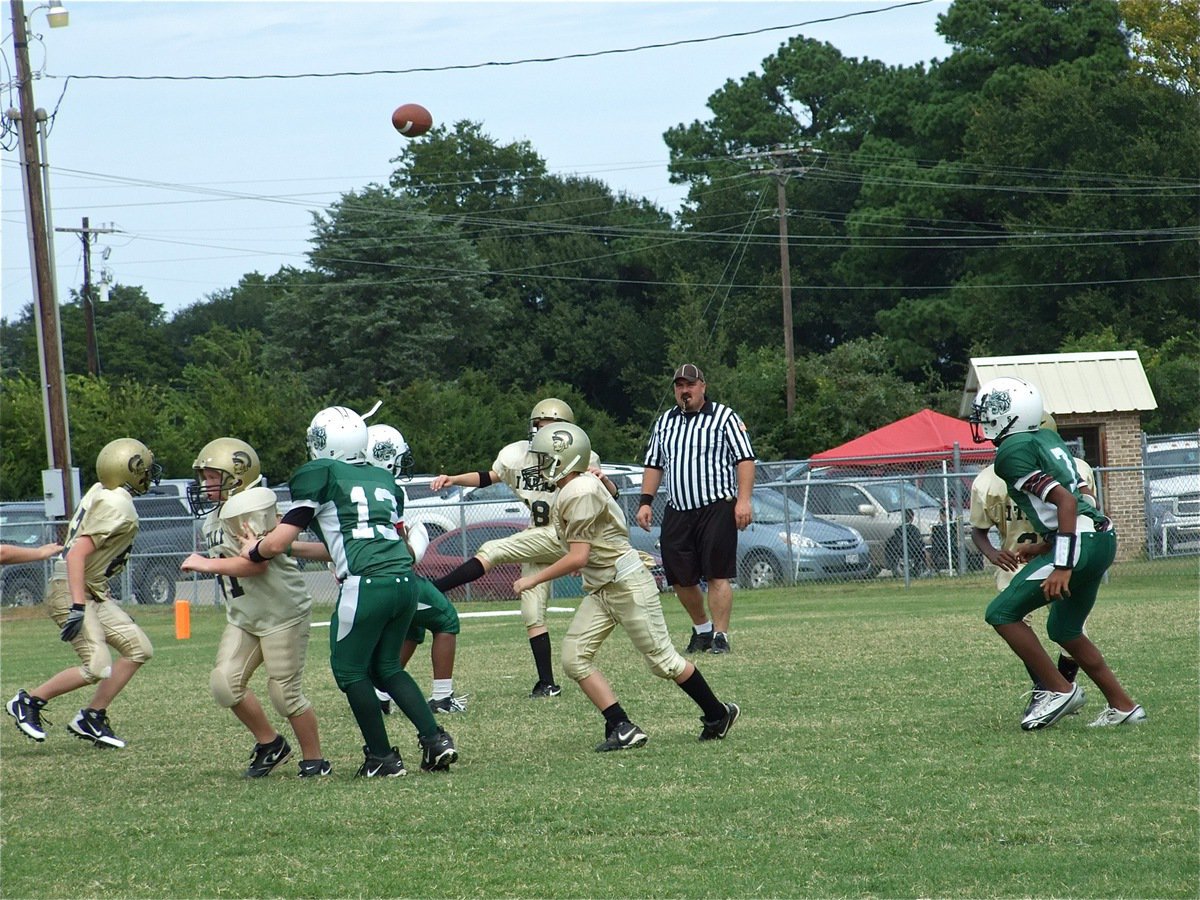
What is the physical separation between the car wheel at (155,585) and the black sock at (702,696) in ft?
51.3

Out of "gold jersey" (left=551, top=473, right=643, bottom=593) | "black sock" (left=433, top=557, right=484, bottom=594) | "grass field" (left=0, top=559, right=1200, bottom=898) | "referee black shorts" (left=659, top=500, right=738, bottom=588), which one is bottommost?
"grass field" (left=0, top=559, right=1200, bottom=898)

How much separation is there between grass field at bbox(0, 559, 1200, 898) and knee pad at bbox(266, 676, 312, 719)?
0.32m

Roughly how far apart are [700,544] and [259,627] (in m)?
4.61

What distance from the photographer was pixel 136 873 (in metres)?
5.20

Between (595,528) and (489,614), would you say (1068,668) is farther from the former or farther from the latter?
(489,614)

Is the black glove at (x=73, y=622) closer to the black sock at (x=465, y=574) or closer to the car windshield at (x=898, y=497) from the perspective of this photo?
the black sock at (x=465, y=574)

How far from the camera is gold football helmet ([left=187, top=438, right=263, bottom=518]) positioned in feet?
23.9

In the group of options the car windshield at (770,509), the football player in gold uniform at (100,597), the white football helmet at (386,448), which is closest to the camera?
the white football helmet at (386,448)

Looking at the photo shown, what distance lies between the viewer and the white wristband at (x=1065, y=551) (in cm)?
693

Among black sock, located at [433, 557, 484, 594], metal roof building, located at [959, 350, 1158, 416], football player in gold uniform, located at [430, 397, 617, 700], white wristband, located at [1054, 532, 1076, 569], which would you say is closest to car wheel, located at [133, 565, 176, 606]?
metal roof building, located at [959, 350, 1158, 416]

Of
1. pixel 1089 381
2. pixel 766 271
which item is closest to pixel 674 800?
pixel 1089 381

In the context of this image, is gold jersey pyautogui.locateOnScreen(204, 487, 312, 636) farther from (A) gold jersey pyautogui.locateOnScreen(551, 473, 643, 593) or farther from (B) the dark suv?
(B) the dark suv

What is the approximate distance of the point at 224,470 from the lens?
7.30 metres

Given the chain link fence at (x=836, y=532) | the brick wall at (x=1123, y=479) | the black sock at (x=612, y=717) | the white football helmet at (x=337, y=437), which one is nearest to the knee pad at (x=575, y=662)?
the black sock at (x=612, y=717)
